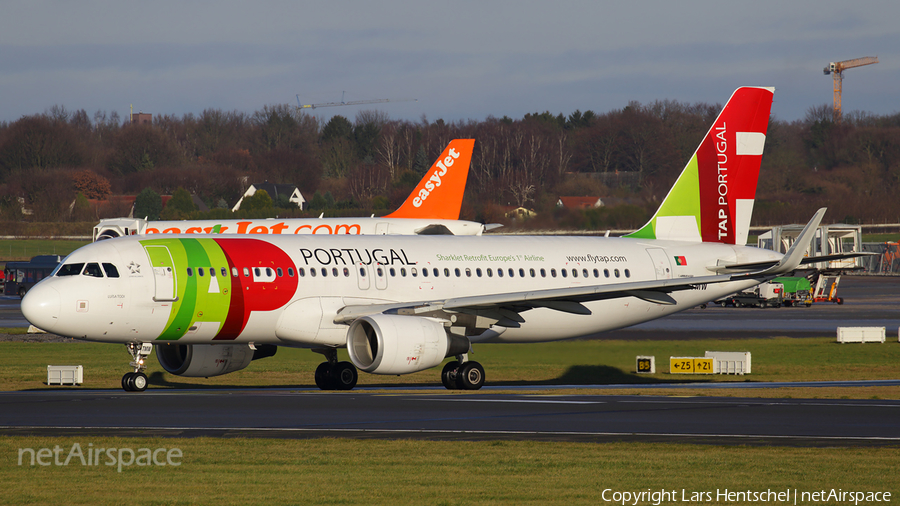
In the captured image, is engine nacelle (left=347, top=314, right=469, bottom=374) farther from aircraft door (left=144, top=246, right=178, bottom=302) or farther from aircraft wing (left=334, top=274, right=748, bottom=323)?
aircraft door (left=144, top=246, right=178, bottom=302)

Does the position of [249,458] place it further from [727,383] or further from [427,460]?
[727,383]

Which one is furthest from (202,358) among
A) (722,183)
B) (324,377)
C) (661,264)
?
(722,183)

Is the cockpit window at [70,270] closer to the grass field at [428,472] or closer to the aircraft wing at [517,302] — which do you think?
the aircraft wing at [517,302]

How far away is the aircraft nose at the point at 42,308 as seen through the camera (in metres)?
26.4

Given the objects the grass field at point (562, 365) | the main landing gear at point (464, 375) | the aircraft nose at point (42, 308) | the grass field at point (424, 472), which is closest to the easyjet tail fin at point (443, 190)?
the grass field at point (562, 365)

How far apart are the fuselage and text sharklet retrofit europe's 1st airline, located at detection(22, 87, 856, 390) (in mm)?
37

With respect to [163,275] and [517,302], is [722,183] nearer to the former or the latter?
[517,302]

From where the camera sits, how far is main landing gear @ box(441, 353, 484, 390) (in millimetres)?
30562

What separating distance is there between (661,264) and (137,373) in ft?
57.4

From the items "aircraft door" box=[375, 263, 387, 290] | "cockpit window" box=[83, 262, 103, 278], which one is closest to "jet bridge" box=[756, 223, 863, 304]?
"aircraft door" box=[375, 263, 387, 290]

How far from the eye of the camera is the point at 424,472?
15.4 m

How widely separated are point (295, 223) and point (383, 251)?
2050 cm

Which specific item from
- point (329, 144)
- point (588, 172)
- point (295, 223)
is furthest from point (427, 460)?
point (329, 144)

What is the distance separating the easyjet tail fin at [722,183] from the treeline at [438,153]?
634 inches
